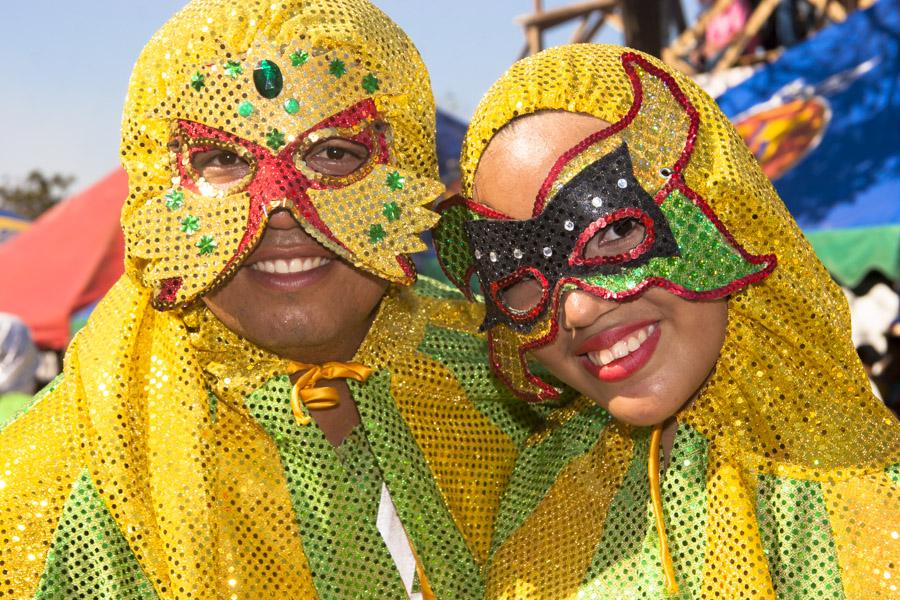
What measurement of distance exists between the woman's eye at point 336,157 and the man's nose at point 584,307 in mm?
619

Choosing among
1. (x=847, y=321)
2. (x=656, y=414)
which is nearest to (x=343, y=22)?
(x=656, y=414)

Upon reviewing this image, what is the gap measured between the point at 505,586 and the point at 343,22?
1.33 meters

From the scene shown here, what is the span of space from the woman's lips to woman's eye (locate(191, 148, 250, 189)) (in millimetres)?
848

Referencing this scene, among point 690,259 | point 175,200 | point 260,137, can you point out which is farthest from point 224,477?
point 690,259

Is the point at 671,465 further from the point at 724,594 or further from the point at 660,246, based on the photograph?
the point at 660,246

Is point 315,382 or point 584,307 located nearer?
point 584,307

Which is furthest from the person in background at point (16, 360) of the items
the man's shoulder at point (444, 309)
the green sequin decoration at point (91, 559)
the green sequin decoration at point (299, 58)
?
the green sequin decoration at point (299, 58)

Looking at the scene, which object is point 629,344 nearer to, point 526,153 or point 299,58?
point 526,153

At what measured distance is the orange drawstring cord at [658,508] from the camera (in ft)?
6.44

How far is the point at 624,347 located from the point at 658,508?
339 millimetres

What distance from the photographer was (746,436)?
6.71ft

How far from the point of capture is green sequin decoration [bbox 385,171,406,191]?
2.28 metres

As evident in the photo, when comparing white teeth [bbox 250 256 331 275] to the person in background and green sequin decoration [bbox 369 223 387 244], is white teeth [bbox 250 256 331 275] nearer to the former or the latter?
green sequin decoration [bbox 369 223 387 244]

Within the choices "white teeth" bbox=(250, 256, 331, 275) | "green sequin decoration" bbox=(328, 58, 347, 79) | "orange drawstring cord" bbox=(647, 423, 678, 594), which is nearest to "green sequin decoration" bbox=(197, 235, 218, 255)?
"white teeth" bbox=(250, 256, 331, 275)
